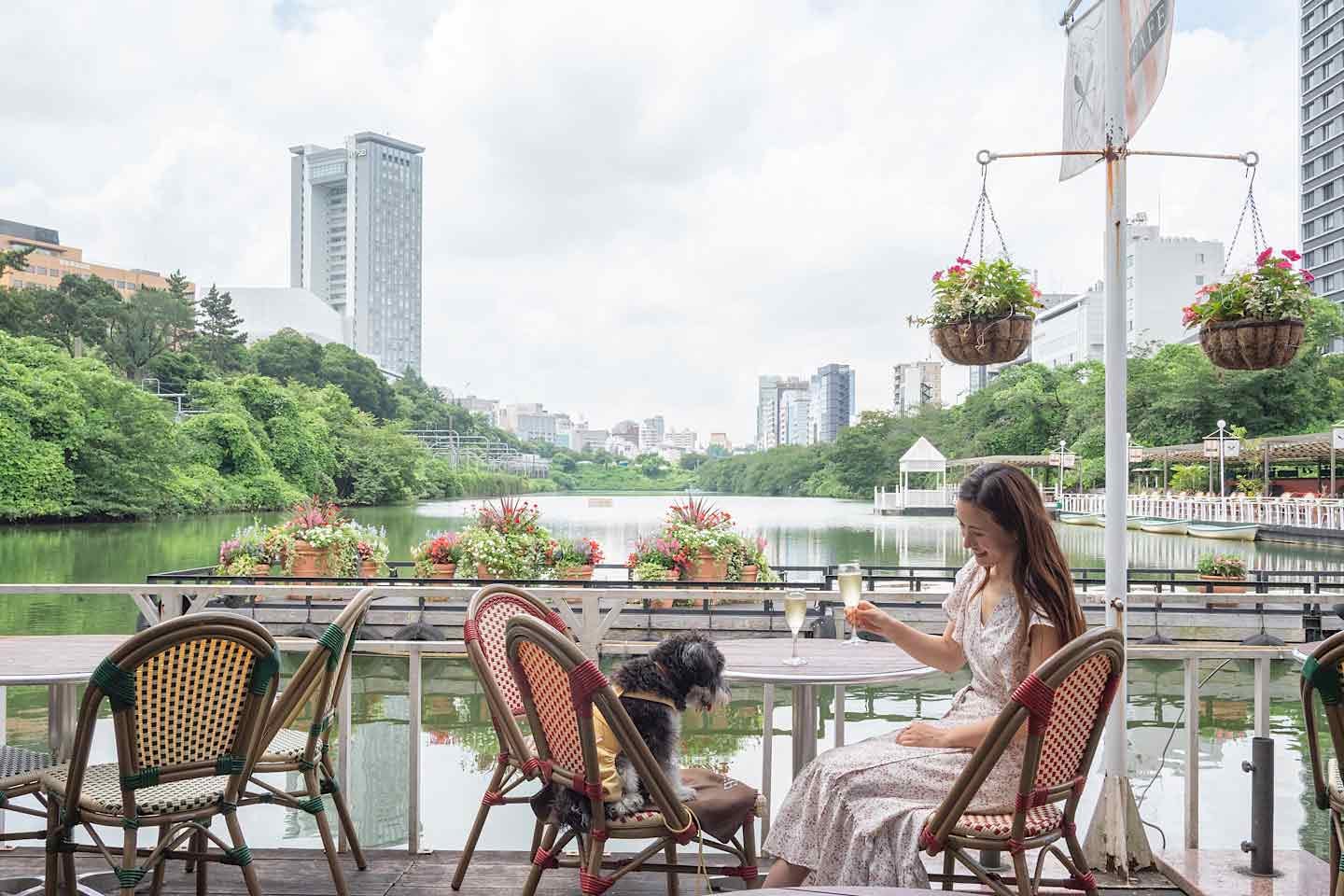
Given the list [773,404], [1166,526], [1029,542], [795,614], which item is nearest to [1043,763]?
[1029,542]

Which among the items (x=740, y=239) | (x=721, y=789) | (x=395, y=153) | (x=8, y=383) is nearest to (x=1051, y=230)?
(x=740, y=239)

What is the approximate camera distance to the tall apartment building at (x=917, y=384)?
57.2 meters

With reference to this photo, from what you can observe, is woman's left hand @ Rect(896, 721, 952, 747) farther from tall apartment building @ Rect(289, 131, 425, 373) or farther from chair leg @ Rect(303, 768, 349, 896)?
tall apartment building @ Rect(289, 131, 425, 373)

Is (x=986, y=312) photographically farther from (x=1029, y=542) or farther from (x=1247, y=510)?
(x=1247, y=510)

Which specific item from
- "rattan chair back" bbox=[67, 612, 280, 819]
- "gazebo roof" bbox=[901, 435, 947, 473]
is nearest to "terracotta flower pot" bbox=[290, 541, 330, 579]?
"rattan chair back" bbox=[67, 612, 280, 819]

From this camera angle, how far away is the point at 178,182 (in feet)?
237

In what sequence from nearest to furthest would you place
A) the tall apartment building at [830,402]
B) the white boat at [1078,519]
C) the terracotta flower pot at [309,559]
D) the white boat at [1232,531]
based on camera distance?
the terracotta flower pot at [309,559] < the white boat at [1232,531] < the white boat at [1078,519] < the tall apartment building at [830,402]

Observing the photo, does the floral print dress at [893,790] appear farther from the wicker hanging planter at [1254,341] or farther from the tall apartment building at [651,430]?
the tall apartment building at [651,430]

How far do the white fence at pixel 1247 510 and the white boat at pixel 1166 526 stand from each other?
896mm

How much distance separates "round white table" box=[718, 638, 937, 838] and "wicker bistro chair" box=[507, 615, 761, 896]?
288 mm

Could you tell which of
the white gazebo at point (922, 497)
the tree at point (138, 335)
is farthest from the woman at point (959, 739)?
the tree at point (138, 335)

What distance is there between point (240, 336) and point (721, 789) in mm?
51723

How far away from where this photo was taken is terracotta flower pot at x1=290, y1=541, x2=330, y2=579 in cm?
984

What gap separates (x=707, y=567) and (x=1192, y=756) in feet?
22.4
